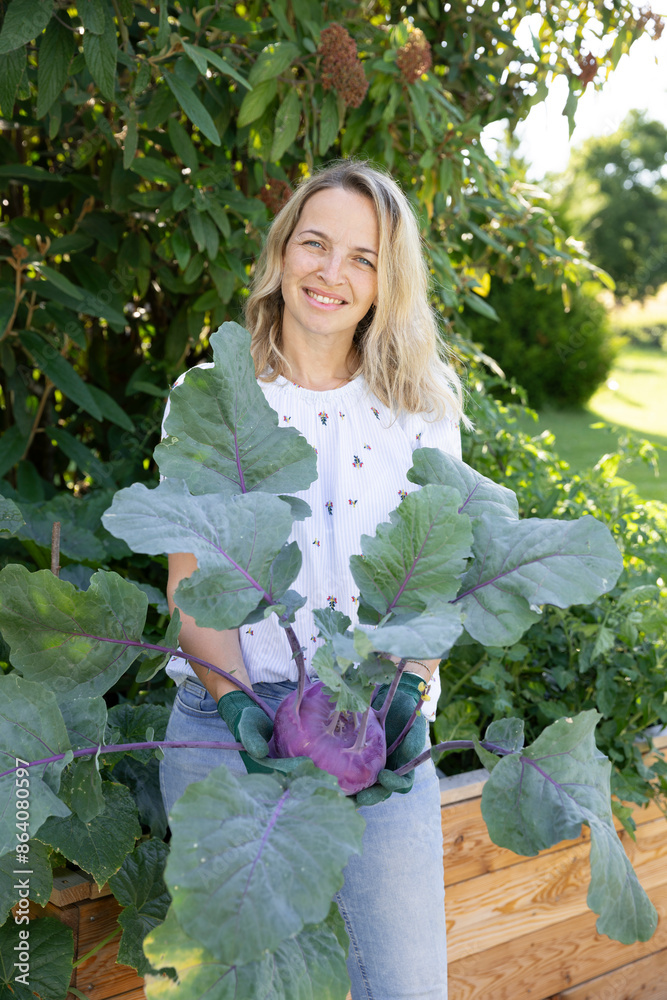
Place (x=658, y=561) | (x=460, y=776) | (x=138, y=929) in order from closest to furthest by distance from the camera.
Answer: (x=138, y=929) → (x=460, y=776) → (x=658, y=561)

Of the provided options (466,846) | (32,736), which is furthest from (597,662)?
(32,736)

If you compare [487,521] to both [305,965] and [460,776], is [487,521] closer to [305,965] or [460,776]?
[305,965]

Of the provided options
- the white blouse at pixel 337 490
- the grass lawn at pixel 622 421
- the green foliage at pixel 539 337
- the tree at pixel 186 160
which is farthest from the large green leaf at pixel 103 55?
the green foliage at pixel 539 337

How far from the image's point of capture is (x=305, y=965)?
0.68m

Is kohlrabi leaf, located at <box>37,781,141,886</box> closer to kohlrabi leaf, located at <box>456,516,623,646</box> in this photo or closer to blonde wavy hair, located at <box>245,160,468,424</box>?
kohlrabi leaf, located at <box>456,516,623,646</box>

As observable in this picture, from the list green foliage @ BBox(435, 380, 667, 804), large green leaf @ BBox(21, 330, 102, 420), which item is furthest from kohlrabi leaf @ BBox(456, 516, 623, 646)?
large green leaf @ BBox(21, 330, 102, 420)

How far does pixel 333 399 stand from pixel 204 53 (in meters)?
0.61

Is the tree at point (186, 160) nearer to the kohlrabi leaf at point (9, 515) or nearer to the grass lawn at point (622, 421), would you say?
the kohlrabi leaf at point (9, 515)

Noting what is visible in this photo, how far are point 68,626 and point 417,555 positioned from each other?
0.36 m

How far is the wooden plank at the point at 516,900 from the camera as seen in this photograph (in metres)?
1.49

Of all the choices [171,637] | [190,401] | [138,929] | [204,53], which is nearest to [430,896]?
[138,929]

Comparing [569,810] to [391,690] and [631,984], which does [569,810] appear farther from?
[631,984]

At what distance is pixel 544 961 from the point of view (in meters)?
1.62

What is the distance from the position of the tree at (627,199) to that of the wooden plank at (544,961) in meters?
13.5
